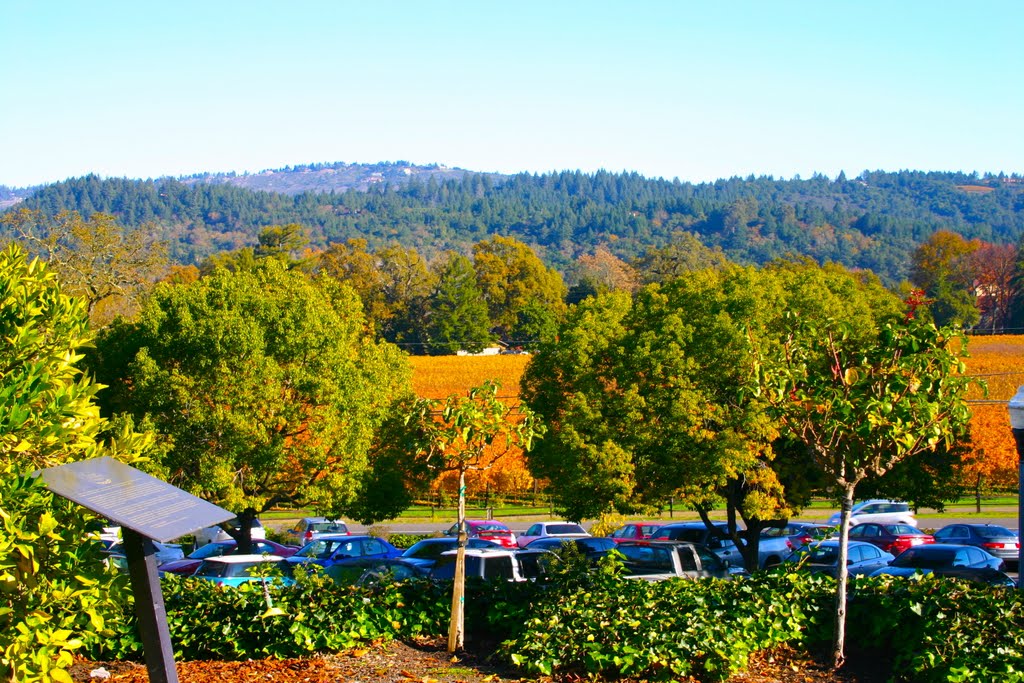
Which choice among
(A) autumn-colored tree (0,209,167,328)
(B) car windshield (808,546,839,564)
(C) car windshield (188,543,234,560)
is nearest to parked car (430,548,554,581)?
(B) car windshield (808,546,839,564)

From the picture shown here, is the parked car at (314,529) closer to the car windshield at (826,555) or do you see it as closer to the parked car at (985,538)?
the car windshield at (826,555)

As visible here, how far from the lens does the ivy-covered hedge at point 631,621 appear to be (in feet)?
33.9

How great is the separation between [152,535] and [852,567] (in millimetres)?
18056

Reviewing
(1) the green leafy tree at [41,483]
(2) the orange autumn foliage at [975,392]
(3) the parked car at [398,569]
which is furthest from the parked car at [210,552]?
(1) the green leafy tree at [41,483]

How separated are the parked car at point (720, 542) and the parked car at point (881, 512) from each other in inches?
346

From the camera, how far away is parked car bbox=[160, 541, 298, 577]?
2100 centimetres

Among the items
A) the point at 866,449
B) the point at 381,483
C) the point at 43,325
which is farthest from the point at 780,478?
the point at 43,325

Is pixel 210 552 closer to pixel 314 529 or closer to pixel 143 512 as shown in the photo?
pixel 314 529

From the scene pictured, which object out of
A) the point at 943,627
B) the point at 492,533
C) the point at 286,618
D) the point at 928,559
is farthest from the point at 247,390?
the point at 943,627

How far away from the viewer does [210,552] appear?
24.0 metres

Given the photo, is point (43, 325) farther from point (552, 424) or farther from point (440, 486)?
point (440, 486)

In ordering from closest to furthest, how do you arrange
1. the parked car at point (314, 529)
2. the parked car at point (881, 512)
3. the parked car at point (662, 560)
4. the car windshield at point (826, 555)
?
the parked car at point (662, 560) → the car windshield at point (826, 555) → the parked car at point (314, 529) → the parked car at point (881, 512)

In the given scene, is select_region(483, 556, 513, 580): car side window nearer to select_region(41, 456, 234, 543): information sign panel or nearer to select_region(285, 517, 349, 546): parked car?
select_region(41, 456, 234, 543): information sign panel

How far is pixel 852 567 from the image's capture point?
2098 cm
